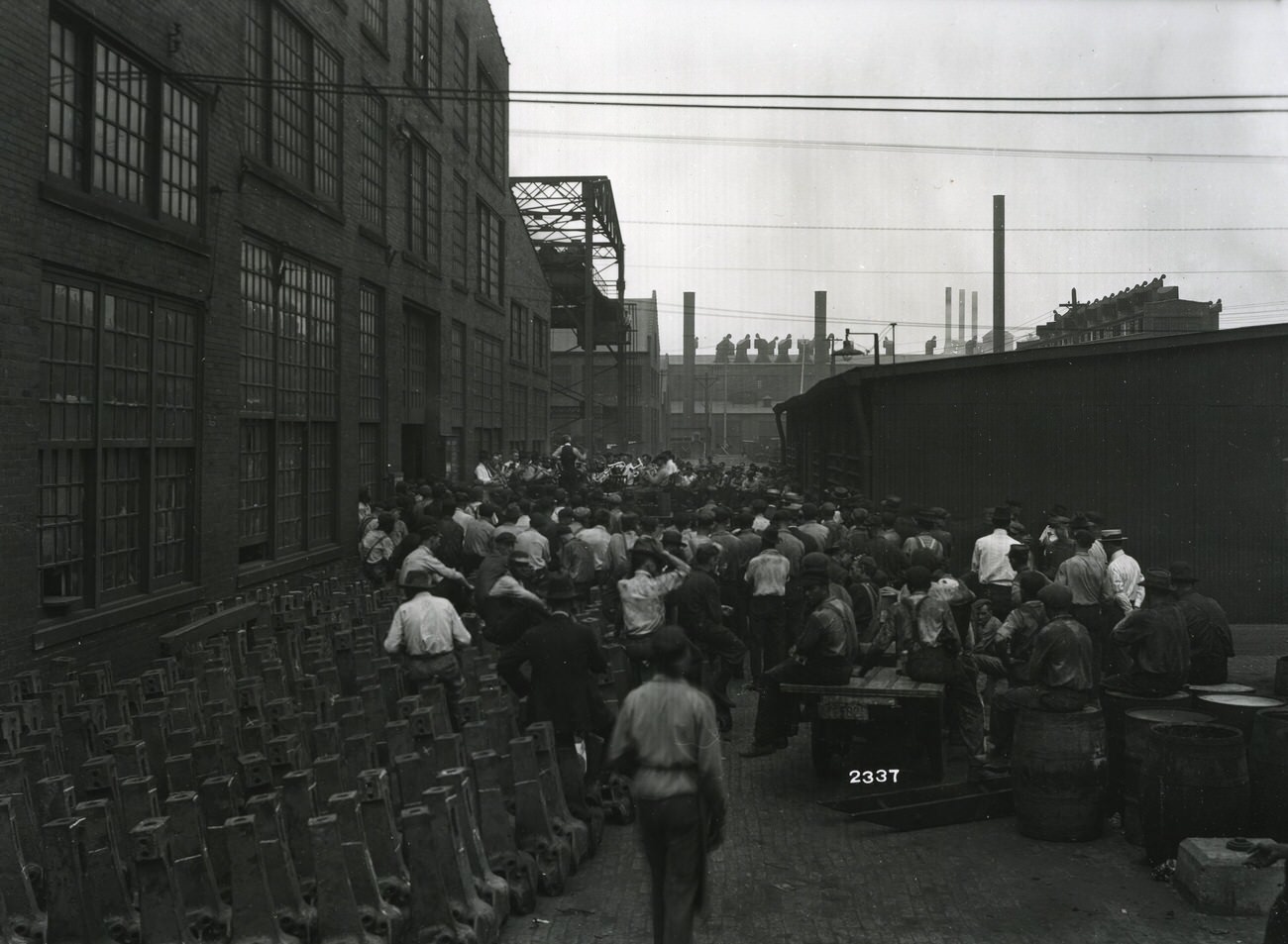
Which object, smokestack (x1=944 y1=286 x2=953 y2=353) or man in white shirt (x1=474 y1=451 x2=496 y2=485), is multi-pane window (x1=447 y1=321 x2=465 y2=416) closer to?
man in white shirt (x1=474 y1=451 x2=496 y2=485)

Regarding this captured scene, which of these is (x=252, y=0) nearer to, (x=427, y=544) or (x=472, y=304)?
(x=427, y=544)

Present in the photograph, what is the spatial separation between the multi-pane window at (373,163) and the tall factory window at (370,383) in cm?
130

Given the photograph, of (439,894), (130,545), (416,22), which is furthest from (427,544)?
(416,22)

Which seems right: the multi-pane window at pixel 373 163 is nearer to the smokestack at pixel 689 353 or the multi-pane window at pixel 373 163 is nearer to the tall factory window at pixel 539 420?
the tall factory window at pixel 539 420

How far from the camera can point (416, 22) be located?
23.7 m

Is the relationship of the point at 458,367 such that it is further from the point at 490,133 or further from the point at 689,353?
the point at 689,353

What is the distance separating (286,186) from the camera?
16.0m

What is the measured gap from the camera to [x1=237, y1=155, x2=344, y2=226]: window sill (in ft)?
48.1

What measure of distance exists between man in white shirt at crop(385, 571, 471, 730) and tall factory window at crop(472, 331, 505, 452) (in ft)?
66.8

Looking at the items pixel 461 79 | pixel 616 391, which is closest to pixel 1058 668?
pixel 461 79

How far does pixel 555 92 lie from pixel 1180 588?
27.6 feet

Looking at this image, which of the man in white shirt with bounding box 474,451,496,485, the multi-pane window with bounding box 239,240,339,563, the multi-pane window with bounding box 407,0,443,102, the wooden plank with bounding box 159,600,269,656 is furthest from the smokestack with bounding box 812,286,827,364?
the wooden plank with bounding box 159,600,269,656

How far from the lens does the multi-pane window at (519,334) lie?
35.7 m

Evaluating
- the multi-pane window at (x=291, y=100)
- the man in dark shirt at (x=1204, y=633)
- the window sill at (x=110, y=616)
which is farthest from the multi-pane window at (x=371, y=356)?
the man in dark shirt at (x=1204, y=633)
